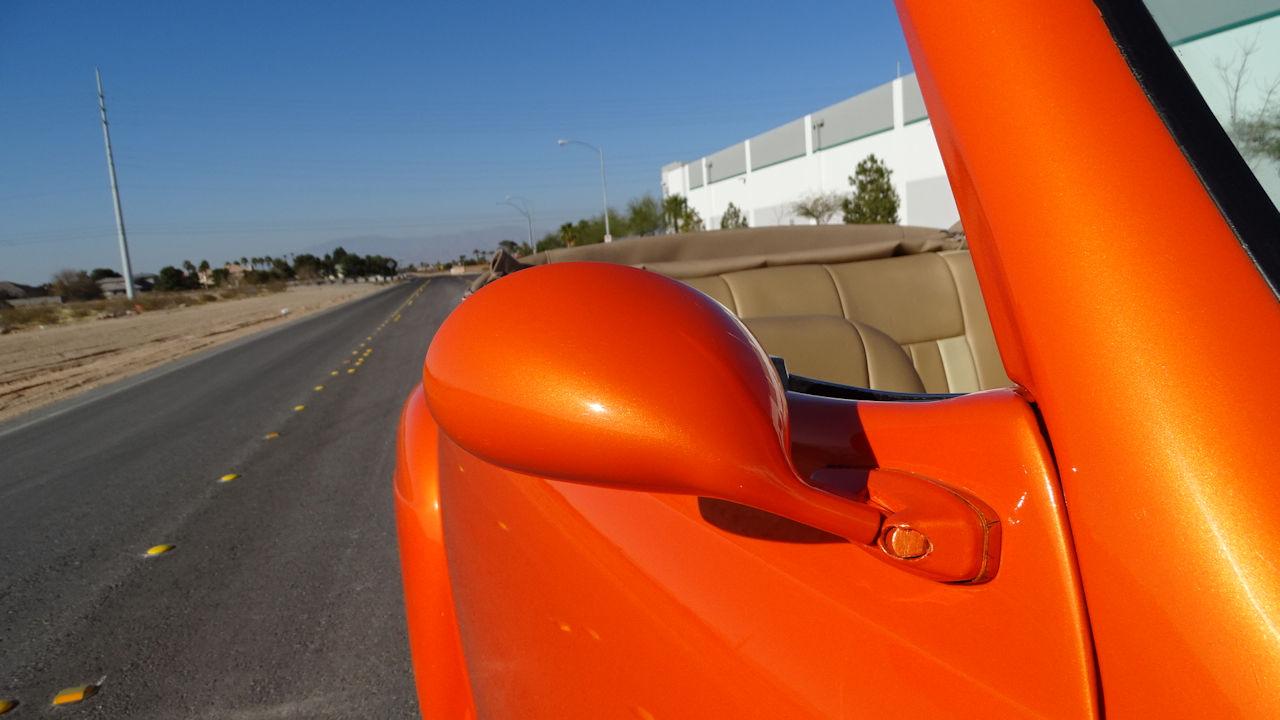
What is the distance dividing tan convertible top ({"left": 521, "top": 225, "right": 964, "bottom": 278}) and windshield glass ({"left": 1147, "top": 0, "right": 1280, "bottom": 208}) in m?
1.63

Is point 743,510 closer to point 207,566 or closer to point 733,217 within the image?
point 207,566

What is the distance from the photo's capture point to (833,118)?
39.8 m

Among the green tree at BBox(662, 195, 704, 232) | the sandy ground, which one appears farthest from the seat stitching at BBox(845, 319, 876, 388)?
the green tree at BBox(662, 195, 704, 232)

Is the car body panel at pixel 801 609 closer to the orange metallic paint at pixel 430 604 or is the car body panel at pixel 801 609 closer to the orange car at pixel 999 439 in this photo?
the orange car at pixel 999 439

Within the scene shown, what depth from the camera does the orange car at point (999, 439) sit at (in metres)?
0.49

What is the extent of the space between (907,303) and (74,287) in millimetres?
71961

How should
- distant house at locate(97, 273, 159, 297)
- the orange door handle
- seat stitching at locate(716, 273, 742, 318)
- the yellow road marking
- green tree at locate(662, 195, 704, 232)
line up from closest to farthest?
the orange door handle, seat stitching at locate(716, 273, 742, 318), the yellow road marking, green tree at locate(662, 195, 704, 232), distant house at locate(97, 273, 159, 297)

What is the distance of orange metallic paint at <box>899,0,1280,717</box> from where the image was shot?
469mm

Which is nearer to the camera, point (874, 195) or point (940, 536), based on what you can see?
point (940, 536)

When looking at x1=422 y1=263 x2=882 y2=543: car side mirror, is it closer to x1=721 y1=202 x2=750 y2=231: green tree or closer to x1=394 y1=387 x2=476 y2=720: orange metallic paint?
x1=394 y1=387 x2=476 y2=720: orange metallic paint

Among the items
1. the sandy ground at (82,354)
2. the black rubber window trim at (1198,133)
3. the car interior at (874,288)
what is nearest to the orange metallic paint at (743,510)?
the black rubber window trim at (1198,133)

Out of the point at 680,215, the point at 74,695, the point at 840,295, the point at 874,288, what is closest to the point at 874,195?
the point at 680,215

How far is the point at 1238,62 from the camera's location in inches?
27.0

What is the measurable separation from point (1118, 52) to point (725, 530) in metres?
0.52
